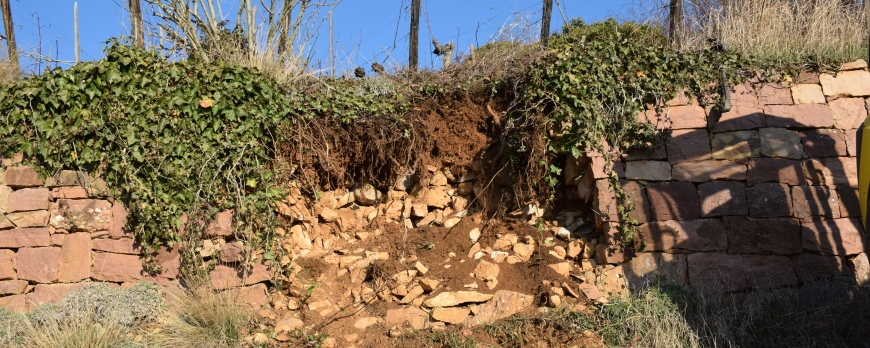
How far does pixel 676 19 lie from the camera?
790cm

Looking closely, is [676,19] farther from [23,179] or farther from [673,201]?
[23,179]

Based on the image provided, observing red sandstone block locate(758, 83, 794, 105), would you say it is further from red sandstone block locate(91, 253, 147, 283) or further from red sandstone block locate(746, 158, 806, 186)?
red sandstone block locate(91, 253, 147, 283)

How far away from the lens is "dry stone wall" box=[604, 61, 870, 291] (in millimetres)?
6113

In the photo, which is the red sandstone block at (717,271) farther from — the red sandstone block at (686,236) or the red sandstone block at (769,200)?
the red sandstone block at (769,200)

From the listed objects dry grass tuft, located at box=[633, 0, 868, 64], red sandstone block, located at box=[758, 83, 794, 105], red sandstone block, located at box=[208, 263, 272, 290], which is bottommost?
red sandstone block, located at box=[208, 263, 272, 290]

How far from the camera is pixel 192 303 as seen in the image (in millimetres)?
5664

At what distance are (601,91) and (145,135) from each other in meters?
4.19

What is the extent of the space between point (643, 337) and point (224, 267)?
356 centimetres

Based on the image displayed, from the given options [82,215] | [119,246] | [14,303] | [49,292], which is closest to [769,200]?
[119,246]

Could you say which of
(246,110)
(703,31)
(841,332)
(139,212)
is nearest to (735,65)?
(703,31)

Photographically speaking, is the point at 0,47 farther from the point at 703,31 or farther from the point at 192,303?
the point at 703,31

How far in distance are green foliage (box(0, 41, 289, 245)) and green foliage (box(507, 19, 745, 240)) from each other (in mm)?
2566

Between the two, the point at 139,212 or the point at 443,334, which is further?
the point at 139,212

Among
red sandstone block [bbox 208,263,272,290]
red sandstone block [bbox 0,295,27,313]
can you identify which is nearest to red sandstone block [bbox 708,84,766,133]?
red sandstone block [bbox 208,263,272,290]
